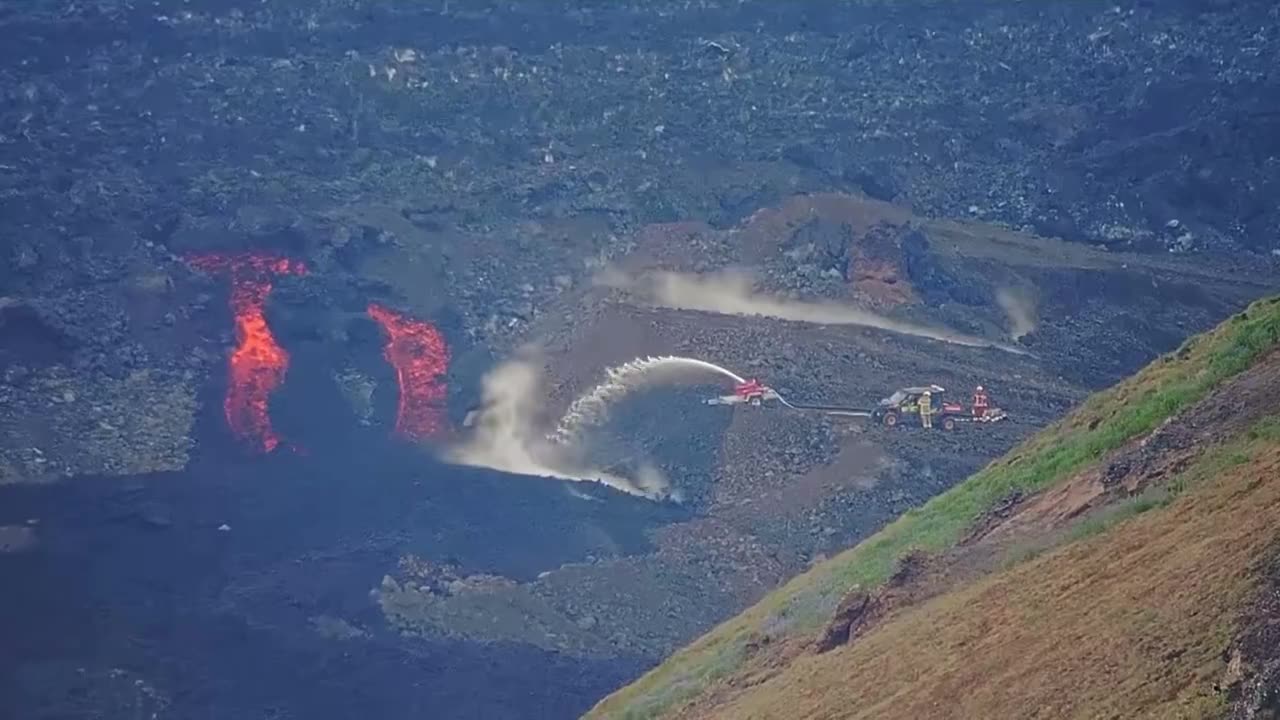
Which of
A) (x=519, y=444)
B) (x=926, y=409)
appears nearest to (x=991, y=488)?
(x=926, y=409)

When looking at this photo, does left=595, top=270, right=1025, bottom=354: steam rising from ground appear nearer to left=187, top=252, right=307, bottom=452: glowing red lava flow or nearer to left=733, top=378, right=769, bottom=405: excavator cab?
left=733, top=378, right=769, bottom=405: excavator cab

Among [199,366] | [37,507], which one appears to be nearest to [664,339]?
[199,366]

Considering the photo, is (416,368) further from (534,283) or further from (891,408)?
(891,408)

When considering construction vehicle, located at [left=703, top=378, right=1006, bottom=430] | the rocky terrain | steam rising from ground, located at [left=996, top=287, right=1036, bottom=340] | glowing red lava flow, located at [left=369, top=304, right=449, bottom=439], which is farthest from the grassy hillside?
steam rising from ground, located at [left=996, top=287, right=1036, bottom=340]

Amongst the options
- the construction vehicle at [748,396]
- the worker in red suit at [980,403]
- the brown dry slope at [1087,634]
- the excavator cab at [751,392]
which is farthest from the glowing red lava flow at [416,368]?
the brown dry slope at [1087,634]

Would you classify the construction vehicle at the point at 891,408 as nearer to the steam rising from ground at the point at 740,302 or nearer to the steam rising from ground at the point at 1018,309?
the steam rising from ground at the point at 740,302

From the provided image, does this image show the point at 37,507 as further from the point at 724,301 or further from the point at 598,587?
the point at 724,301
